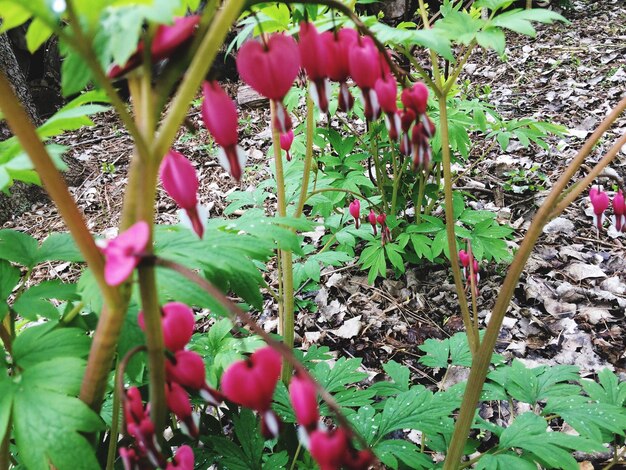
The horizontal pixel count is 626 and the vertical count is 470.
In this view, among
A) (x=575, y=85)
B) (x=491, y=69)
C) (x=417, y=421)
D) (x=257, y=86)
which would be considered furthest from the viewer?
(x=491, y=69)

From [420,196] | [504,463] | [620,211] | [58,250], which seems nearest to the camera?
[58,250]

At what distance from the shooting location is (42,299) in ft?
3.64

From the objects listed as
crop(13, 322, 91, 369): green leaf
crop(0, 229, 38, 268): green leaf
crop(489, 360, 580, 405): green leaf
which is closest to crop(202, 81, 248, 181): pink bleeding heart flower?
crop(13, 322, 91, 369): green leaf

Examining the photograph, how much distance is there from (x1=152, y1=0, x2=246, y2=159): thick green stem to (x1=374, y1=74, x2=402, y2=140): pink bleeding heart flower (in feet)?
1.06

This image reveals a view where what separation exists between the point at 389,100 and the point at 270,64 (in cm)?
24

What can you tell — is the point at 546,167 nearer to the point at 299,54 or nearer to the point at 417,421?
the point at 417,421

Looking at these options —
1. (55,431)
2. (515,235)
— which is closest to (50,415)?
(55,431)

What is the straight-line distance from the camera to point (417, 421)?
160 cm

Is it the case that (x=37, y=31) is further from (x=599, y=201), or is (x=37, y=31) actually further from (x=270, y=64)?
(x=599, y=201)

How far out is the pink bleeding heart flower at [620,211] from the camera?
1378mm

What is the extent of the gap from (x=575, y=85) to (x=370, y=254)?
3.91 metres

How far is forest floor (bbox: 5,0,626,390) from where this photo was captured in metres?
2.77

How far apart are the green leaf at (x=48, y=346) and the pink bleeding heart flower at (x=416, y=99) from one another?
2.51 ft

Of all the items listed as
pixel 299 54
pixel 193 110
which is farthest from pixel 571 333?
pixel 193 110
